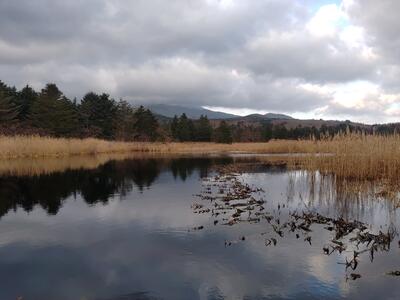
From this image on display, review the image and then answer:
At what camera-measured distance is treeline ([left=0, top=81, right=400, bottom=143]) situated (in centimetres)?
6144

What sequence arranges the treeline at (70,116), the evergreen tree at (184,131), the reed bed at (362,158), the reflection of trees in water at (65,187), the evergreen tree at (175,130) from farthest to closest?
the evergreen tree at (175,130) < the evergreen tree at (184,131) < the treeline at (70,116) < the reed bed at (362,158) < the reflection of trees in water at (65,187)

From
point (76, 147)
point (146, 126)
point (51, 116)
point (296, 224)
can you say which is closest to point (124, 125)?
point (146, 126)

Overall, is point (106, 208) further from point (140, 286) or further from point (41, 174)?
point (41, 174)

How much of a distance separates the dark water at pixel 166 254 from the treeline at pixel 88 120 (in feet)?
114

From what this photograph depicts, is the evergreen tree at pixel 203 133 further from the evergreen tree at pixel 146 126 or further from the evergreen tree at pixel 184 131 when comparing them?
the evergreen tree at pixel 146 126

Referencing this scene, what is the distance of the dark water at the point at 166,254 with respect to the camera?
23.3ft

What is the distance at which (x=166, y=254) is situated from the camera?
9039 millimetres

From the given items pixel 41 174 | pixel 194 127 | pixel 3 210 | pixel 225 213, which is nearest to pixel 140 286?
pixel 225 213

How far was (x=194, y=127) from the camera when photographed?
9394 centimetres

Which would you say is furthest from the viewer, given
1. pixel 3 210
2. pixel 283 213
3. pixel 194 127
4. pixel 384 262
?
pixel 194 127

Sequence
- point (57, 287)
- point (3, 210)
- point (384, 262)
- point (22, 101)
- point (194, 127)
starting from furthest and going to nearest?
point (194, 127)
point (22, 101)
point (3, 210)
point (384, 262)
point (57, 287)

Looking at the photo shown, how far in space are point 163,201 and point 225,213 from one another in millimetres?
3258

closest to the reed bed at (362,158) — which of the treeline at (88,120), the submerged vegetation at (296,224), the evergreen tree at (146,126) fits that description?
the submerged vegetation at (296,224)

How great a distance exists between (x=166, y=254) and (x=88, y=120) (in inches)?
2765
